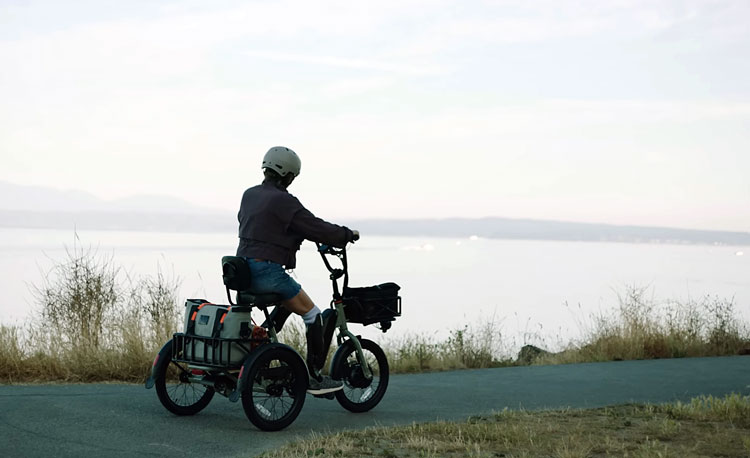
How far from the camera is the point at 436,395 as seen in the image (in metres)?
10.9

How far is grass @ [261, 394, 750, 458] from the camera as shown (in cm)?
745

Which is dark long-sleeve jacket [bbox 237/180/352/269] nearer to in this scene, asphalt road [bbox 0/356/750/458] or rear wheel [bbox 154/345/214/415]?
rear wheel [bbox 154/345/214/415]

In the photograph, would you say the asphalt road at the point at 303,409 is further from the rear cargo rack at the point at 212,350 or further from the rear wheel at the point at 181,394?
the rear cargo rack at the point at 212,350

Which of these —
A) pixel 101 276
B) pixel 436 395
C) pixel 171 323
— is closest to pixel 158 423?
pixel 436 395

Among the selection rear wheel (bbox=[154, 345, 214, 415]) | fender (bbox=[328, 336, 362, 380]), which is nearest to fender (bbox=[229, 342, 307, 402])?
rear wheel (bbox=[154, 345, 214, 415])

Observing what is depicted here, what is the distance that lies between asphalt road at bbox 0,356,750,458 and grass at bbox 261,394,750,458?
0.56 meters

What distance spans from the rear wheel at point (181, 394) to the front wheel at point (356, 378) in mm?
1234

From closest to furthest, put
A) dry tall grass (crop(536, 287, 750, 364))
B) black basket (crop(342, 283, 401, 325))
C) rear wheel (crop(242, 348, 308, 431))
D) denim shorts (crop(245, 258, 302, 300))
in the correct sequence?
rear wheel (crop(242, 348, 308, 431))
denim shorts (crop(245, 258, 302, 300))
black basket (crop(342, 283, 401, 325))
dry tall grass (crop(536, 287, 750, 364))

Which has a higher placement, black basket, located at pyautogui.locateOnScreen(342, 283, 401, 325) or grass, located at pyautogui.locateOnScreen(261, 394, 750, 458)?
black basket, located at pyautogui.locateOnScreen(342, 283, 401, 325)

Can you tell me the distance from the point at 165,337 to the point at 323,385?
14.7 feet

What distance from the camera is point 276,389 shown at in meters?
8.33

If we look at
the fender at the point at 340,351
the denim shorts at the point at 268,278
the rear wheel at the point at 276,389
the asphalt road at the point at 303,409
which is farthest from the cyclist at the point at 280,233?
the asphalt road at the point at 303,409

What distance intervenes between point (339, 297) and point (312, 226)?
951 millimetres

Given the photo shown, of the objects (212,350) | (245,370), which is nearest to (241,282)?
(212,350)
